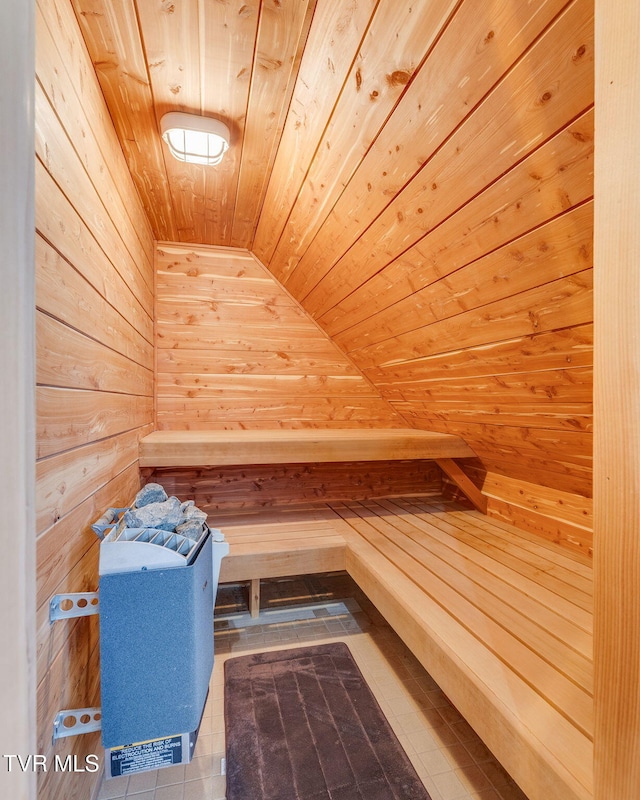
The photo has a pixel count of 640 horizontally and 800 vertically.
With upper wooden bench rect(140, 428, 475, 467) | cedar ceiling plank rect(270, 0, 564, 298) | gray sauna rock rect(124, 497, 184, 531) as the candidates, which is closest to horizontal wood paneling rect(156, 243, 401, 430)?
upper wooden bench rect(140, 428, 475, 467)

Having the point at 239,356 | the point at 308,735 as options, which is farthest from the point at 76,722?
the point at 239,356

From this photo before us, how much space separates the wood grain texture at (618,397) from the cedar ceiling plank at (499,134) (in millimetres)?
229

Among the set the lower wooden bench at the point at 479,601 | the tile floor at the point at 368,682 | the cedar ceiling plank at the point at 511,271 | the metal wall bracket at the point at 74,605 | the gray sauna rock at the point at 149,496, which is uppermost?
the cedar ceiling plank at the point at 511,271

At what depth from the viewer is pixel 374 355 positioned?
2.42 metres

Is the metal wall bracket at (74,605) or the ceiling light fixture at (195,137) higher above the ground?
the ceiling light fixture at (195,137)

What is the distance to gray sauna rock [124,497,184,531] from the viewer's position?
112 centimetres

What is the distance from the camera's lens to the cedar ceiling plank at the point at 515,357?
118 cm

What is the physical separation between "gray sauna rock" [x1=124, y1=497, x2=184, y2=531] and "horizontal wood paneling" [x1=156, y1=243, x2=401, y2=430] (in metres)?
1.36

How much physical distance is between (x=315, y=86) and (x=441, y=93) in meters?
0.41

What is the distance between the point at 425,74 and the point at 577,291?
623 mm

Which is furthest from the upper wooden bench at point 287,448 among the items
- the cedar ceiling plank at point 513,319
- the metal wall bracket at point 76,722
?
the metal wall bracket at point 76,722

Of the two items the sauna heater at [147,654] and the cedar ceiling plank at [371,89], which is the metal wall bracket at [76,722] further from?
the cedar ceiling plank at [371,89]

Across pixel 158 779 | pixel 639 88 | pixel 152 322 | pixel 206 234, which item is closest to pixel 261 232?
pixel 206 234

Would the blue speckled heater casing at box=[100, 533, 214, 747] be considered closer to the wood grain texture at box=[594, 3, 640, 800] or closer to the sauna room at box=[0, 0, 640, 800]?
the sauna room at box=[0, 0, 640, 800]
